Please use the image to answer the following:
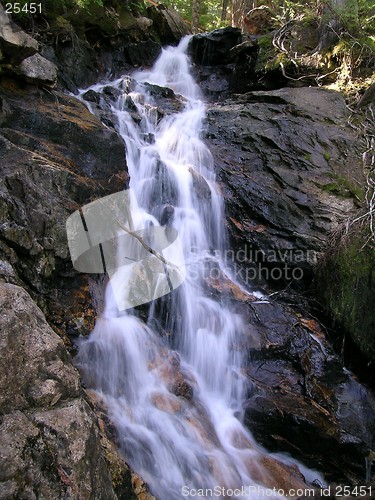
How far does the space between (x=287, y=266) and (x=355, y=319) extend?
130 centimetres

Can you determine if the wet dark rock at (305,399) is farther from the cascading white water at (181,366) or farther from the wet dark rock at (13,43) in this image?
the wet dark rock at (13,43)

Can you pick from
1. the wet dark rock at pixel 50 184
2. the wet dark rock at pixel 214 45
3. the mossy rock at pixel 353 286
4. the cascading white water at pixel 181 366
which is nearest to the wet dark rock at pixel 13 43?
the wet dark rock at pixel 50 184

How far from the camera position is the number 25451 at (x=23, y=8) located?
5781 millimetres

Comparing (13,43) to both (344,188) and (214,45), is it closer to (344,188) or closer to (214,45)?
(344,188)

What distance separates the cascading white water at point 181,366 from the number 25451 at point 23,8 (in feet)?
7.53

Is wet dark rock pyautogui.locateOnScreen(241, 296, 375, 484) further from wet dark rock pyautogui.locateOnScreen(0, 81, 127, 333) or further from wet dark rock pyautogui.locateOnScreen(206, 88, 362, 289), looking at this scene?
wet dark rock pyautogui.locateOnScreen(0, 81, 127, 333)

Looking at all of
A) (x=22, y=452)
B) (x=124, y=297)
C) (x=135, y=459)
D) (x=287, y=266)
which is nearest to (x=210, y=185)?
(x=287, y=266)

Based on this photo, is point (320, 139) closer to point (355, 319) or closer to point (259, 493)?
point (355, 319)

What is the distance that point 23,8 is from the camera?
20.2 ft

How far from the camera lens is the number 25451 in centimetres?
578

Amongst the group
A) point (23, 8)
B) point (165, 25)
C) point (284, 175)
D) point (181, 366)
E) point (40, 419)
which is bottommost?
point (181, 366)

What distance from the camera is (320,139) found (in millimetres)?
7109

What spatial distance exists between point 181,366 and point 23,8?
6.17 metres

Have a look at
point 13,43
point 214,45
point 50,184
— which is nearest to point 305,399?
point 50,184
